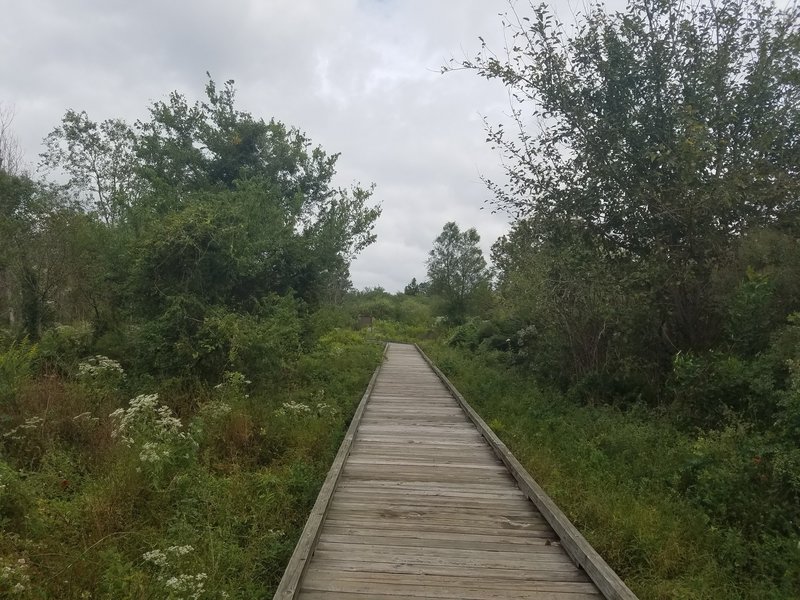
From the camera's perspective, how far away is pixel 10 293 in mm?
16750

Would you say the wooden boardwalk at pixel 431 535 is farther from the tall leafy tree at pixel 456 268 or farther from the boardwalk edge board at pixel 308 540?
the tall leafy tree at pixel 456 268

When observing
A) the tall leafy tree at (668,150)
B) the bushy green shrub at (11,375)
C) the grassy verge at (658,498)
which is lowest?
the grassy verge at (658,498)

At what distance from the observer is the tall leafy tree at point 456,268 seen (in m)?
40.2

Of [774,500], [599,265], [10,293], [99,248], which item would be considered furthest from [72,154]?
[774,500]

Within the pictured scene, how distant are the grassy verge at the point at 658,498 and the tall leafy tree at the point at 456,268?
28253 mm

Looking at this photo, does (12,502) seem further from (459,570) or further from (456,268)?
(456,268)

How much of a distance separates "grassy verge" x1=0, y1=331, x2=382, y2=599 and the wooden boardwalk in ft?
1.50

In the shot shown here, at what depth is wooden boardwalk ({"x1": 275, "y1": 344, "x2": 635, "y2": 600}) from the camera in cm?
368

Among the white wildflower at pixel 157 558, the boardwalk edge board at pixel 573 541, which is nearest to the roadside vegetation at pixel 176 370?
the white wildflower at pixel 157 558

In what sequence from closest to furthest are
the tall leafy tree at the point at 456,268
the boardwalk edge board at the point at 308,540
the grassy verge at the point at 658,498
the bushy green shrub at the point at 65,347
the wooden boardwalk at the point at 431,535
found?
the boardwalk edge board at the point at 308,540, the wooden boardwalk at the point at 431,535, the grassy verge at the point at 658,498, the bushy green shrub at the point at 65,347, the tall leafy tree at the point at 456,268

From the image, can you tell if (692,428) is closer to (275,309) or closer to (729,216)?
(729,216)

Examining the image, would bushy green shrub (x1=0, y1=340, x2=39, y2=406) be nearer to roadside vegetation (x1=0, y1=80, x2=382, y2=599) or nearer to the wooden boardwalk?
roadside vegetation (x1=0, y1=80, x2=382, y2=599)

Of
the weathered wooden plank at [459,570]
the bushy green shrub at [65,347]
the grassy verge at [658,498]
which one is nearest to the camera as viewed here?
the weathered wooden plank at [459,570]

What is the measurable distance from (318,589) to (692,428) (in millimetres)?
6752
